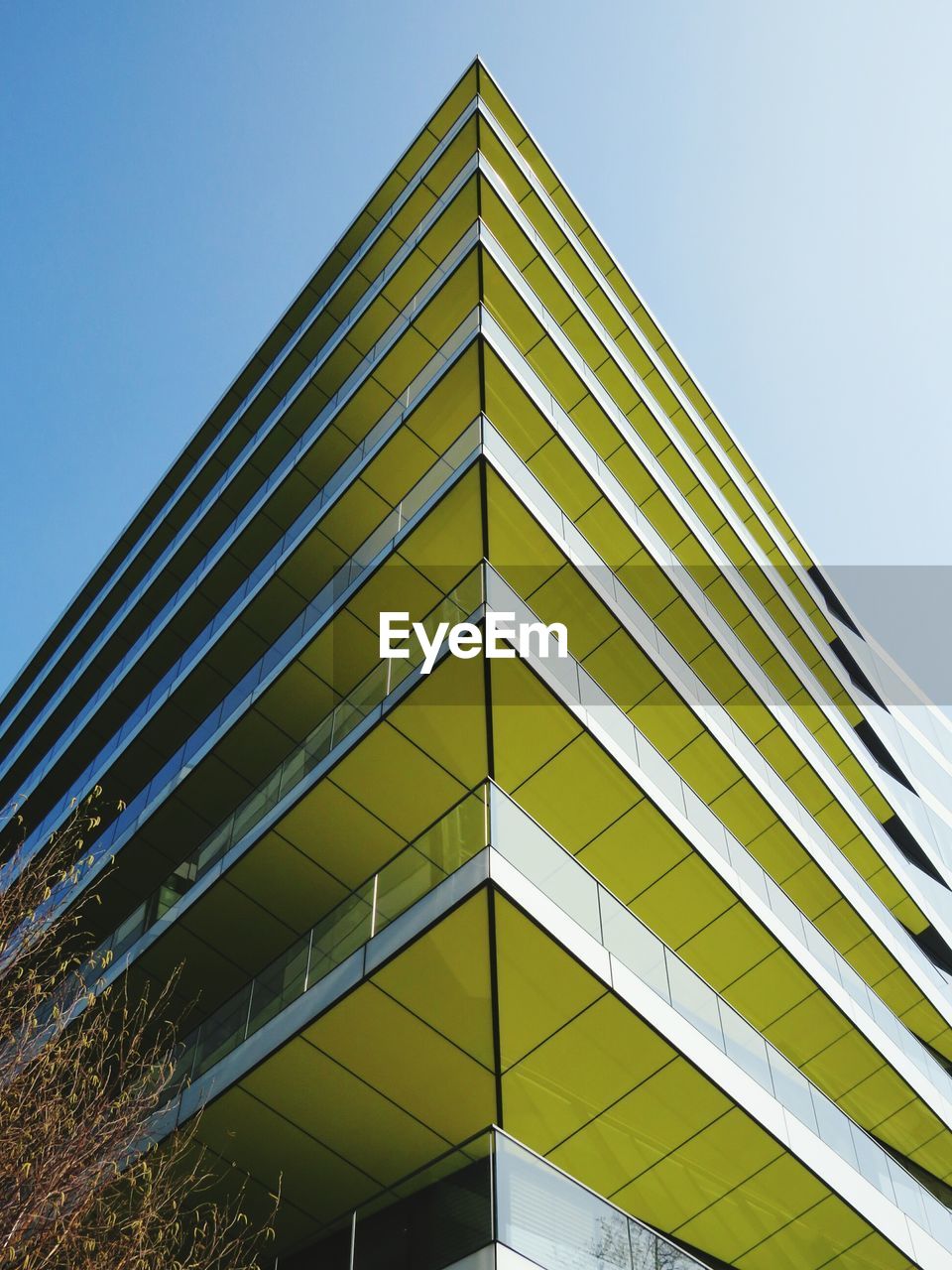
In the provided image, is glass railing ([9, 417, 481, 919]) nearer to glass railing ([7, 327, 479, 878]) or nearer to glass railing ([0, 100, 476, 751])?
glass railing ([7, 327, 479, 878])

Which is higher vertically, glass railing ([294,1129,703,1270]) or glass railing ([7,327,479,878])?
Result: glass railing ([7,327,479,878])

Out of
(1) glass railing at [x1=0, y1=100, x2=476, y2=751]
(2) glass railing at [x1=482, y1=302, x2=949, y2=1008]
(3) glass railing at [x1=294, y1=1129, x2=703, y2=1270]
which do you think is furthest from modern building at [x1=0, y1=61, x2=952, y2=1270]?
(1) glass railing at [x1=0, y1=100, x2=476, y2=751]

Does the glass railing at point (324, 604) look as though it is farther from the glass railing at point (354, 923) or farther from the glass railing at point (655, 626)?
the glass railing at point (354, 923)

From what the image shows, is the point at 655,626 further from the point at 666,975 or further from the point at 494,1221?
the point at 494,1221

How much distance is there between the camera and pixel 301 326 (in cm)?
2703

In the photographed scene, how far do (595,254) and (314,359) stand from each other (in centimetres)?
844

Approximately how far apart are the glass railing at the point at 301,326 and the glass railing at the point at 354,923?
14.8 m

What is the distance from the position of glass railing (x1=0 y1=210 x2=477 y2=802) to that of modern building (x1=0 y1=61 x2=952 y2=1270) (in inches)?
7.9

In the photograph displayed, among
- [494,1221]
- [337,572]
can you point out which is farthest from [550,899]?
[337,572]

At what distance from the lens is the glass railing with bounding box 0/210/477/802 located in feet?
58.5

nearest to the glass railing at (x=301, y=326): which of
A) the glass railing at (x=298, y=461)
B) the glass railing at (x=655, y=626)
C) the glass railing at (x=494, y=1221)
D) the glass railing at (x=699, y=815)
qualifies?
the glass railing at (x=298, y=461)

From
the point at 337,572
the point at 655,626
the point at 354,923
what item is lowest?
the point at 354,923

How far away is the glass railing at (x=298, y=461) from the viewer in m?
17.8

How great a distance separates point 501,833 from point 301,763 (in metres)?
4.12
